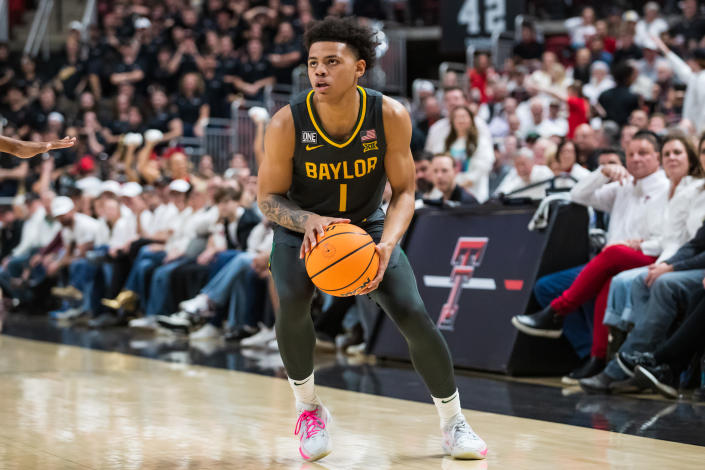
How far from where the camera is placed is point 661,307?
6.35 m

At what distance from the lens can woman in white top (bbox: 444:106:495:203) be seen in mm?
10086

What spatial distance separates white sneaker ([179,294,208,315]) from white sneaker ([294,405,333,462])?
19.6 ft

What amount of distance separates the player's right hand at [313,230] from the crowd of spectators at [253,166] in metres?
2.99

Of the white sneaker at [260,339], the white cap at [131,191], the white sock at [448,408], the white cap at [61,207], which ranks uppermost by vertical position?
the white sock at [448,408]

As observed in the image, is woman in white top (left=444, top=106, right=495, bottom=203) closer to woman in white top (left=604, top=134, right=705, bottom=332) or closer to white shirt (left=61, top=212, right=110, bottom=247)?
woman in white top (left=604, top=134, right=705, bottom=332)

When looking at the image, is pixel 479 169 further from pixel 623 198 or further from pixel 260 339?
pixel 623 198

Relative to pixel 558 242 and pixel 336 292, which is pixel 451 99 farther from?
pixel 336 292

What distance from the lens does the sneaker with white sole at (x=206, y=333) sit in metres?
10.5

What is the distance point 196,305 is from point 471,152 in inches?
126

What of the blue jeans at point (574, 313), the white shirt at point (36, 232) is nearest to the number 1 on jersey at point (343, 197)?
the blue jeans at point (574, 313)

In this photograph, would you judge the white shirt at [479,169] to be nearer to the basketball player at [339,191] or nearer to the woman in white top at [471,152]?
the woman in white top at [471,152]

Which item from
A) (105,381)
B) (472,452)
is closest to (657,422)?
(472,452)

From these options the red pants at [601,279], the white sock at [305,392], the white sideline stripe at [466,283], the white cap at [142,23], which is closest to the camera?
the white sock at [305,392]

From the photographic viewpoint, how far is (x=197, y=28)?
66.6ft
